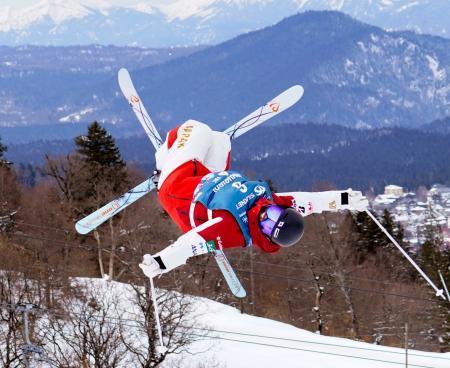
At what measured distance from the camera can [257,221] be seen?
5.23 meters

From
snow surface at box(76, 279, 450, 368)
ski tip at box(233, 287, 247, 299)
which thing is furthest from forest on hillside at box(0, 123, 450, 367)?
ski tip at box(233, 287, 247, 299)

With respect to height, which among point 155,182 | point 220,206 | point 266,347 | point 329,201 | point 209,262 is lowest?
point 220,206

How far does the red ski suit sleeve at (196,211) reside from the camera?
5.25 meters

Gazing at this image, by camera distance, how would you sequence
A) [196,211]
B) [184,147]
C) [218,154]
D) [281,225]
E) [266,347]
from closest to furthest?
[281,225]
[196,211]
[184,147]
[218,154]
[266,347]

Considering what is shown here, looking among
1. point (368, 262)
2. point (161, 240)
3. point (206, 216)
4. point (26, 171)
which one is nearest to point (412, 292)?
point (368, 262)

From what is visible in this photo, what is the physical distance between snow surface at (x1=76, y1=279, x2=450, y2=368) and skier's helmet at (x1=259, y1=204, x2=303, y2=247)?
3733cm

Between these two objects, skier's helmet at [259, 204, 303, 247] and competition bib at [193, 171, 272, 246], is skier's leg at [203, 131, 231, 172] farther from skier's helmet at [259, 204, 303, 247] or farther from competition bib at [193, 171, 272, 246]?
skier's helmet at [259, 204, 303, 247]

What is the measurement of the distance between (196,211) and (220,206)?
200 mm

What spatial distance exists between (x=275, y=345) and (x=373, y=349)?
537 cm

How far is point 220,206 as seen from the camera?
5.27 metres

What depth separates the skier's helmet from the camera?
501cm

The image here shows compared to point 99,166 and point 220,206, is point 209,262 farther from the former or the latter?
point 220,206

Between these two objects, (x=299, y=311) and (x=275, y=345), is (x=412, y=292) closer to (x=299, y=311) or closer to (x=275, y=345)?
(x=299, y=311)

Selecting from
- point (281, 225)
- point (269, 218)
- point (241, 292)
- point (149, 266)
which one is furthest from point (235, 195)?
point (241, 292)
